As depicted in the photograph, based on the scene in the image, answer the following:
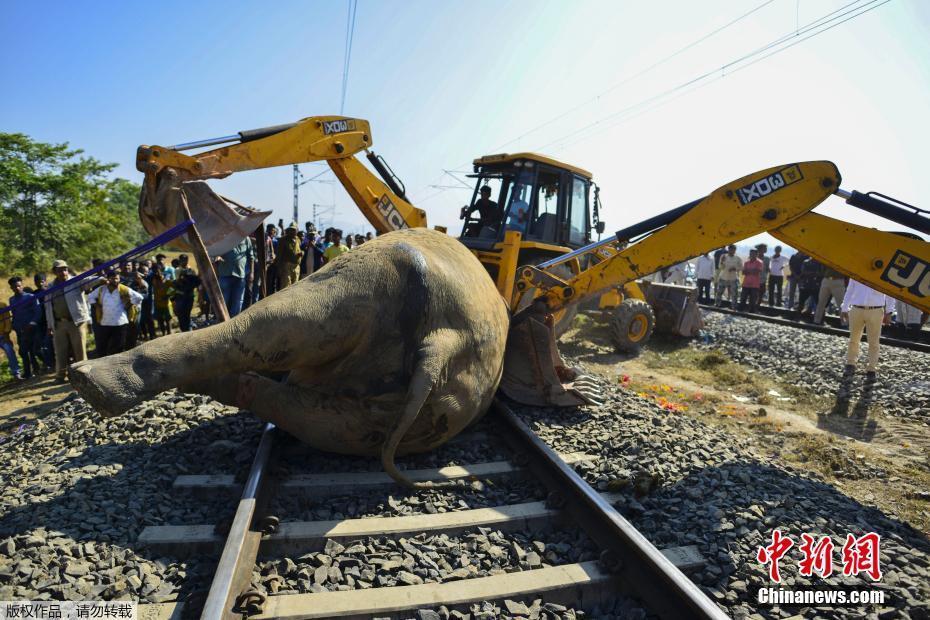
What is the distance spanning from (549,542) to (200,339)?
91.1 inches

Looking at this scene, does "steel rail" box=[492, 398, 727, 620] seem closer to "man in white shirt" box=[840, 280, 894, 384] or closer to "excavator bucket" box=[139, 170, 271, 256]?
"excavator bucket" box=[139, 170, 271, 256]

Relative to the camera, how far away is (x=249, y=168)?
582 centimetres

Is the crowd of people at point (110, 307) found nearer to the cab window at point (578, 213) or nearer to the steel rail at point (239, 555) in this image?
the cab window at point (578, 213)

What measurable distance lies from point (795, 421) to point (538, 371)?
3750mm

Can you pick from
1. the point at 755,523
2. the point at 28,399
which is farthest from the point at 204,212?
the point at 755,523

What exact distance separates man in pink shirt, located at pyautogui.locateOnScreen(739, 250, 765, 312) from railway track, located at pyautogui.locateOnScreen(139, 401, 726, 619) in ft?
47.2

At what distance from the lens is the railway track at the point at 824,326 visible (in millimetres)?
10148

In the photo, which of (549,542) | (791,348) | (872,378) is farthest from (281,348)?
(791,348)

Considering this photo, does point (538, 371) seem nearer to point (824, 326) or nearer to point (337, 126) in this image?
point (337, 126)

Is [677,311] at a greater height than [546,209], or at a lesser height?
lesser

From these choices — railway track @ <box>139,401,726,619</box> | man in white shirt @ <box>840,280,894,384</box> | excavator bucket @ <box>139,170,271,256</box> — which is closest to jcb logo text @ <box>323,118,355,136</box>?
excavator bucket @ <box>139,170,271,256</box>

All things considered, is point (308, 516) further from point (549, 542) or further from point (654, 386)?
point (654, 386)

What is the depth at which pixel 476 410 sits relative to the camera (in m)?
3.84

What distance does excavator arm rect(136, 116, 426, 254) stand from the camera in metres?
4.79
